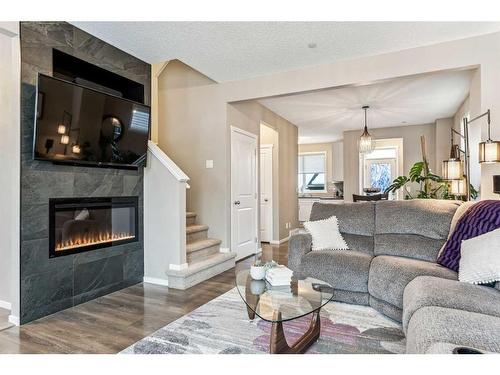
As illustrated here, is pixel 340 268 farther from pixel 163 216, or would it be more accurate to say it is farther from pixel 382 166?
pixel 382 166

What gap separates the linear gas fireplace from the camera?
286 centimetres

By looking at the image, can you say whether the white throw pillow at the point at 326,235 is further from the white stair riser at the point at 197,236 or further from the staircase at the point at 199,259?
the white stair riser at the point at 197,236

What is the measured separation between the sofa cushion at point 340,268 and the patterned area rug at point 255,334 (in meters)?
0.22

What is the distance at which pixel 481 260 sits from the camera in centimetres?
209

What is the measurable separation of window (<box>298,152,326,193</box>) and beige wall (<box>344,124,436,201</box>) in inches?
63.1

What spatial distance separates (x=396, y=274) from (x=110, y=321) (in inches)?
94.1

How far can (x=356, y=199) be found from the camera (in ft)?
15.4

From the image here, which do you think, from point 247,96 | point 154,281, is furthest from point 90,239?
point 247,96

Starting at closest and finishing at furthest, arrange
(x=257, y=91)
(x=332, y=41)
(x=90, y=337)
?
1. (x=90, y=337)
2. (x=332, y=41)
3. (x=257, y=91)

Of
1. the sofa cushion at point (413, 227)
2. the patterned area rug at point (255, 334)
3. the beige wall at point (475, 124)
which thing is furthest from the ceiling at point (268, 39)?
the patterned area rug at point (255, 334)

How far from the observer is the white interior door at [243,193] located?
4.69m
